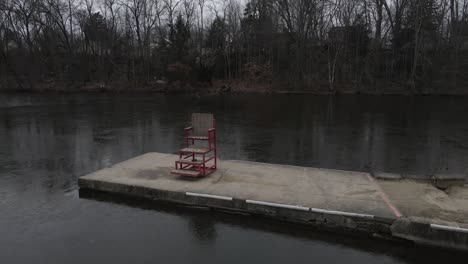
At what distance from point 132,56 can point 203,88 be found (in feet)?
36.4

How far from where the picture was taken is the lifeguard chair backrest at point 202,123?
21.9ft

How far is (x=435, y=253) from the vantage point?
434 cm

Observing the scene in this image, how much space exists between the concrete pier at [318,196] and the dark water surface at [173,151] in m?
0.21

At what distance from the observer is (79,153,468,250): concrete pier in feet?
15.2

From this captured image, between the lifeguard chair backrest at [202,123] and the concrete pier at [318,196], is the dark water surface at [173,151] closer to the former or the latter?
the concrete pier at [318,196]

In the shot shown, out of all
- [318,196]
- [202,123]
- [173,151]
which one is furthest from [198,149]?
[173,151]

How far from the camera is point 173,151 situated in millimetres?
9812

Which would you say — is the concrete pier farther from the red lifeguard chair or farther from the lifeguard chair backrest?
the lifeguard chair backrest

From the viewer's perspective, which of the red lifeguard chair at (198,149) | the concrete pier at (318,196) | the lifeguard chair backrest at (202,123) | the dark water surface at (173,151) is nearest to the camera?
the dark water surface at (173,151)

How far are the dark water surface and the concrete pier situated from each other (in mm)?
210

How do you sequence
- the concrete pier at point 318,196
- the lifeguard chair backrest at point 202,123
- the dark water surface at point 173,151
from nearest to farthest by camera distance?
the dark water surface at point 173,151
the concrete pier at point 318,196
the lifeguard chair backrest at point 202,123

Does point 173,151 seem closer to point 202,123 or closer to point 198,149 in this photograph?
point 202,123

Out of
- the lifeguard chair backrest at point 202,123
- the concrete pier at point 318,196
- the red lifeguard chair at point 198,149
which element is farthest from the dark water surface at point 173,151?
the lifeguard chair backrest at point 202,123

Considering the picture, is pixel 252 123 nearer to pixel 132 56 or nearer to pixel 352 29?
pixel 352 29
